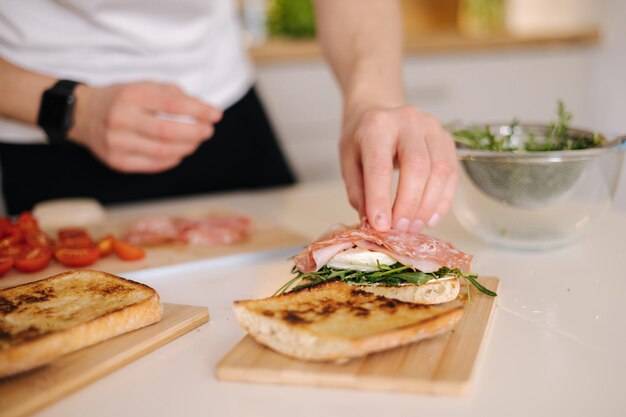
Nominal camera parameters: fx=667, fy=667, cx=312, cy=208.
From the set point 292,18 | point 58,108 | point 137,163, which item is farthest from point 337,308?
point 292,18

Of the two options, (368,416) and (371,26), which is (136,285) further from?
(371,26)

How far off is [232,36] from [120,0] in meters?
0.44

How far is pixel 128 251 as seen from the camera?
4.71 ft

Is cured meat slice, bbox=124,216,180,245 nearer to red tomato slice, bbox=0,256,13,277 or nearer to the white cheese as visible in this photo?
red tomato slice, bbox=0,256,13,277

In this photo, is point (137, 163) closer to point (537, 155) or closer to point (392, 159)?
point (392, 159)

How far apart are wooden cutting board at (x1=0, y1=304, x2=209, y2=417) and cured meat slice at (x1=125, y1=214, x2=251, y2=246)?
0.50 m

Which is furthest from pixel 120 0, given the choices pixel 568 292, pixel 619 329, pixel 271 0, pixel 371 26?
pixel 271 0

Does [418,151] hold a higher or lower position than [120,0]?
lower

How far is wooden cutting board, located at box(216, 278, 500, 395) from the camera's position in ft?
2.62

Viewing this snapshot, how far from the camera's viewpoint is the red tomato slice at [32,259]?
135 cm

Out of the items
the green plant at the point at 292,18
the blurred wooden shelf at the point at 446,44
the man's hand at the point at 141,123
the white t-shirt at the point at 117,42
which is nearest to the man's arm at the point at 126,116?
the man's hand at the point at 141,123

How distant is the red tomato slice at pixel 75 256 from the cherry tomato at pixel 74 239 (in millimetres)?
27

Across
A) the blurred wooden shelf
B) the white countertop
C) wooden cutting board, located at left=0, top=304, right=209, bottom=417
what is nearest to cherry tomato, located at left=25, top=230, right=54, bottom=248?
the white countertop

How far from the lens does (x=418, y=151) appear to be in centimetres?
125
